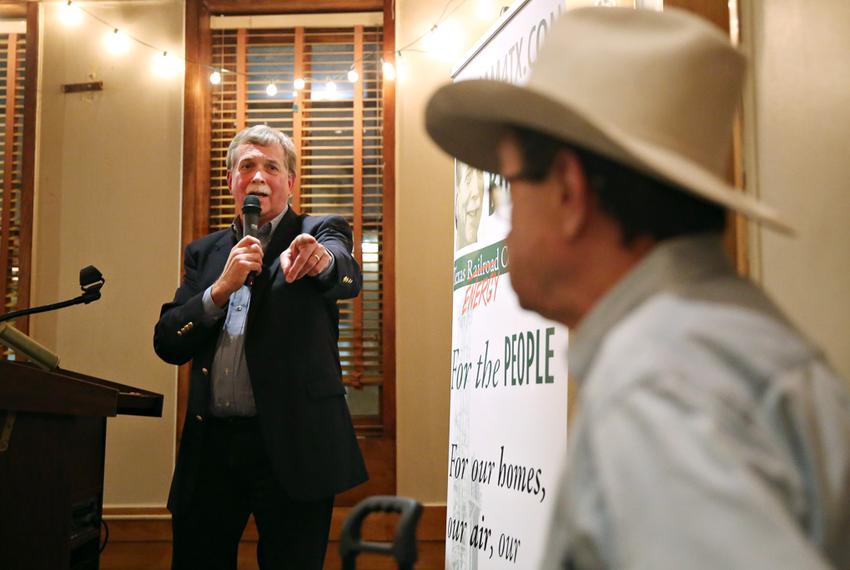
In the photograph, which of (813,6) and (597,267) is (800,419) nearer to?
(597,267)

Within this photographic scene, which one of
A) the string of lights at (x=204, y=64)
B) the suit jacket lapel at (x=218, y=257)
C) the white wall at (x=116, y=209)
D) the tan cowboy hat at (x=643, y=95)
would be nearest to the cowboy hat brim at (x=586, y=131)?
the tan cowboy hat at (x=643, y=95)

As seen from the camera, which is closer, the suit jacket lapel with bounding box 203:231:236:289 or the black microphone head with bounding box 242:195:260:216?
the black microphone head with bounding box 242:195:260:216

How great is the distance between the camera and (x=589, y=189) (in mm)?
799

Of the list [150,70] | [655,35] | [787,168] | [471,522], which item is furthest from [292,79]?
[655,35]

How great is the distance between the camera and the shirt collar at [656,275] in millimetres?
740

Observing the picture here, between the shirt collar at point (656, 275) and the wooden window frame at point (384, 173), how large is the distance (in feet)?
11.1

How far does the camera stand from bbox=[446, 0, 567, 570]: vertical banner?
2.12m

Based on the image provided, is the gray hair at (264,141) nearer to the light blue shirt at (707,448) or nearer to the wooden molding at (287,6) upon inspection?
the light blue shirt at (707,448)

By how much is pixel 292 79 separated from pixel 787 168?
9.82 feet

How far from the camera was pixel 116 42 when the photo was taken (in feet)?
14.1

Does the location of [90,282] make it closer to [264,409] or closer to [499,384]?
[264,409]

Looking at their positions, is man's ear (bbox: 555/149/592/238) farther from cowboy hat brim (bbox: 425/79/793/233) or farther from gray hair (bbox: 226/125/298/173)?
gray hair (bbox: 226/125/298/173)

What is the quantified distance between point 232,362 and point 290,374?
0.53 feet

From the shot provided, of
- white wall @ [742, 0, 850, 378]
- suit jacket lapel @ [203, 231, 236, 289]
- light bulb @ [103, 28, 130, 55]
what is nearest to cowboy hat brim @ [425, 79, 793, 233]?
white wall @ [742, 0, 850, 378]
